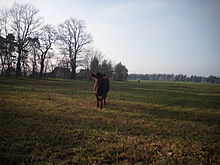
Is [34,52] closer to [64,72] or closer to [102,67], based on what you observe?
[64,72]

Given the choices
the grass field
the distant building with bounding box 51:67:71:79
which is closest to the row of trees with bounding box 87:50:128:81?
the distant building with bounding box 51:67:71:79

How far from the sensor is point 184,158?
363 cm

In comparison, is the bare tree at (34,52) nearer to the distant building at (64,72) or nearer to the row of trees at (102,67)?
the distant building at (64,72)

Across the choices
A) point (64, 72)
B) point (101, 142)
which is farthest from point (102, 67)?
point (101, 142)

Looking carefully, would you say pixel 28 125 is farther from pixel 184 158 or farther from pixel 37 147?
pixel 184 158

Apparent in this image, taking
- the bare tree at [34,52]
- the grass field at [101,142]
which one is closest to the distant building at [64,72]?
the bare tree at [34,52]

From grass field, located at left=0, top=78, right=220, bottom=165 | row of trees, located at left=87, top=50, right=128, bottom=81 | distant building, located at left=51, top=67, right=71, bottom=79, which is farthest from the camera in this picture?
row of trees, located at left=87, top=50, right=128, bottom=81

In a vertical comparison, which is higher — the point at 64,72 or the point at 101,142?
the point at 64,72

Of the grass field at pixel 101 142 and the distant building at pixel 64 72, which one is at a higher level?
the distant building at pixel 64 72

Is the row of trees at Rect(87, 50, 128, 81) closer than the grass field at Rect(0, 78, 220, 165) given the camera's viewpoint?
No

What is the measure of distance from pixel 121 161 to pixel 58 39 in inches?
1604

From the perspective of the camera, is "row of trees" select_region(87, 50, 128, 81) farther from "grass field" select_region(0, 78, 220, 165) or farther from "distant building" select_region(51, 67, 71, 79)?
"grass field" select_region(0, 78, 220, 165)

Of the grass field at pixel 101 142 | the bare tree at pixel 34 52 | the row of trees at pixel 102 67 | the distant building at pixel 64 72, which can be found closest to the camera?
the grass field at pixel 101 142

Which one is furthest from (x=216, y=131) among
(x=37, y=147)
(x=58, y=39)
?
(x=58, y=39)
